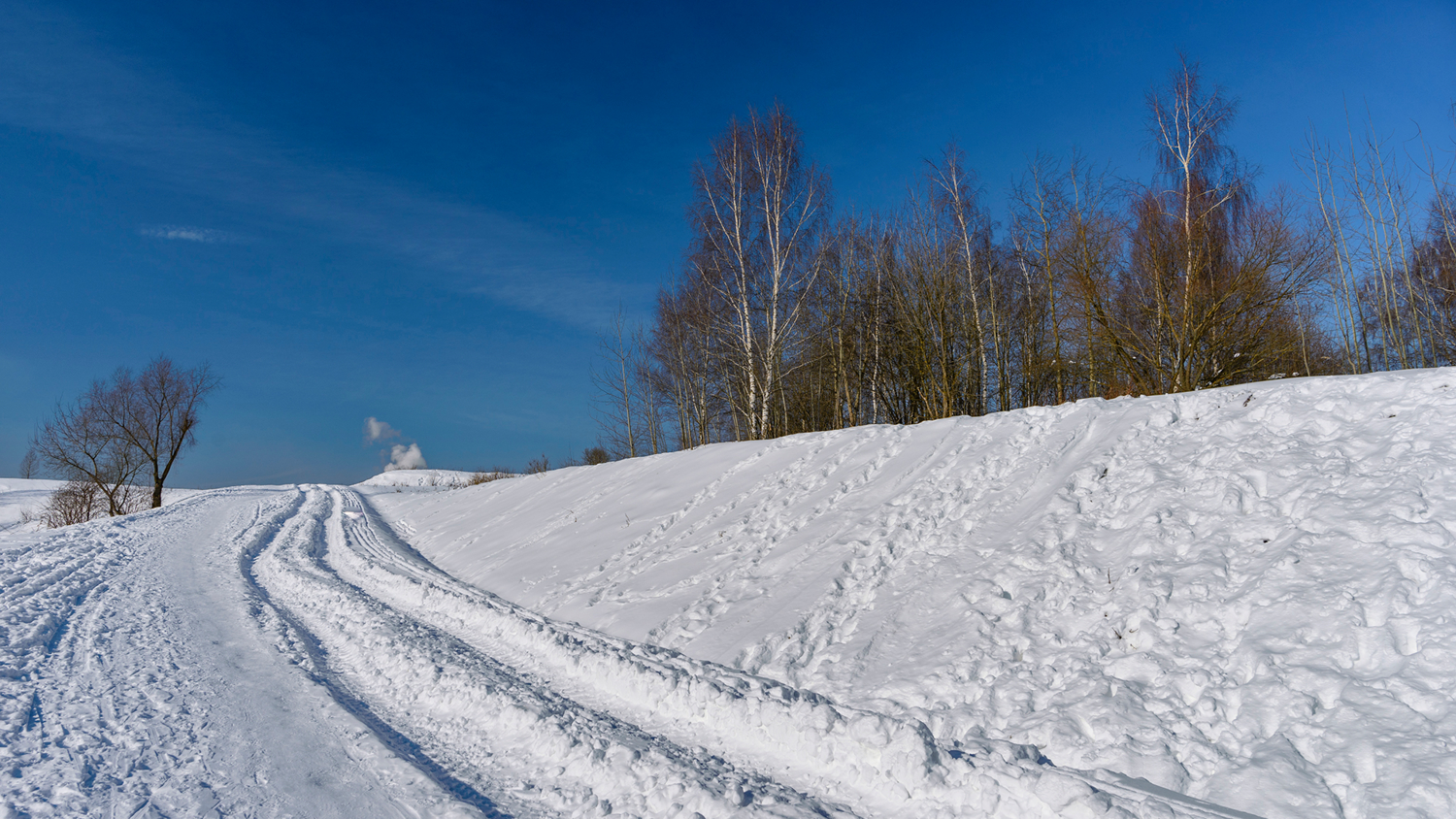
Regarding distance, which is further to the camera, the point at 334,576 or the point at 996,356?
the point at 996,356

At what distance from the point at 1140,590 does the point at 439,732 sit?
4.60m

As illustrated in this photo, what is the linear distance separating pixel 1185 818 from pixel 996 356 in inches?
609

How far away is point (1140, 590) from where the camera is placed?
4.09m

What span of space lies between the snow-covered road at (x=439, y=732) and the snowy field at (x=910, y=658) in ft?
0.08

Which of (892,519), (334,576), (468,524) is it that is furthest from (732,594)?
(468,524)

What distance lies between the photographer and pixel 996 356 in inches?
658

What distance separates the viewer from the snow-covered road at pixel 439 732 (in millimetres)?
2914

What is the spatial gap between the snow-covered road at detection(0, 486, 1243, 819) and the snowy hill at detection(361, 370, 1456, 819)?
0.48 m

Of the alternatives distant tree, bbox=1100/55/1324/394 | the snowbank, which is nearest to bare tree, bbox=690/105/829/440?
distant tree, bbox=1100/55/1324/394

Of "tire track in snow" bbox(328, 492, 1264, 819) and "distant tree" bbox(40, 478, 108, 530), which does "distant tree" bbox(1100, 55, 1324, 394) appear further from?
"distant tree" bbox(40, 478, 108, 530)

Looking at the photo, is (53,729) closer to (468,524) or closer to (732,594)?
(732,594)

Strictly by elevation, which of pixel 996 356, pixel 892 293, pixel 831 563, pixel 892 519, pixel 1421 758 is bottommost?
pixel 1421 758

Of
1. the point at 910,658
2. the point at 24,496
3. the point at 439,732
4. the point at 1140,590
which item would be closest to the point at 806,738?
the point at 910,658

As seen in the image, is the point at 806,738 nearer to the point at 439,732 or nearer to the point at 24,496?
the point at 439,732
